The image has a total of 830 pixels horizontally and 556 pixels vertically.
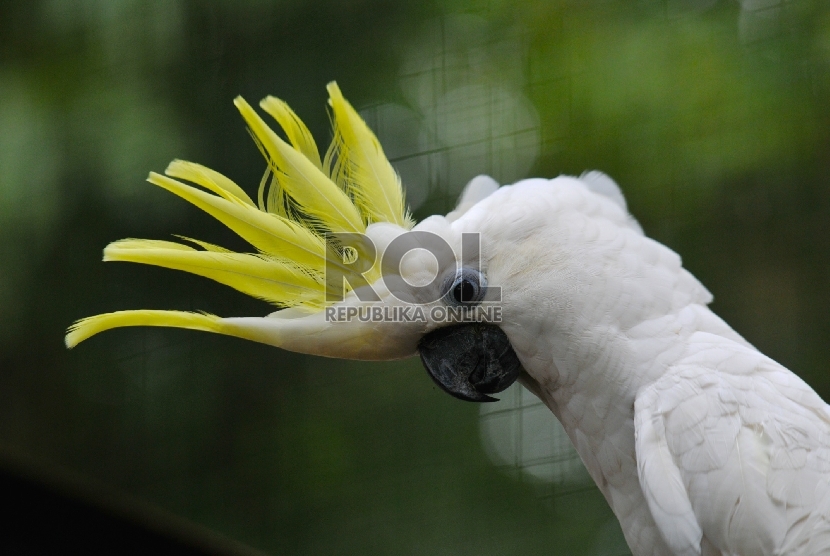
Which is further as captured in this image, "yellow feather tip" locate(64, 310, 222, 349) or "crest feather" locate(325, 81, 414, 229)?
"crest feather" locate(325, 81, 414, 229)

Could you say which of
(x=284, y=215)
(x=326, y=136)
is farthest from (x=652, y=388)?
(x=326, y=136)

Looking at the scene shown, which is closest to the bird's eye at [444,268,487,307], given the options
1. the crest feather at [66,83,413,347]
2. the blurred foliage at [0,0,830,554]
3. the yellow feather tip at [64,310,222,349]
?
the crest feather at [66,83,413,347]

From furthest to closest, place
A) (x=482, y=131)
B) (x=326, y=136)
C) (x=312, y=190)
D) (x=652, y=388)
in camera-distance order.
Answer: (x=482, y=131), (x=326, y=136), (x=312, y=190), (x=652, y=388)

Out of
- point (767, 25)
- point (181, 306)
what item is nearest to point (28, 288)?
point (181, 306)

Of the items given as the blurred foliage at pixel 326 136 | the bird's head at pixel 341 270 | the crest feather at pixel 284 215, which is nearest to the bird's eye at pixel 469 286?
the bird's head at pixel 341 270

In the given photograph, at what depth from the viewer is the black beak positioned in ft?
4.22

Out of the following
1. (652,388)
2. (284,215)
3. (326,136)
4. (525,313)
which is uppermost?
(326,136)

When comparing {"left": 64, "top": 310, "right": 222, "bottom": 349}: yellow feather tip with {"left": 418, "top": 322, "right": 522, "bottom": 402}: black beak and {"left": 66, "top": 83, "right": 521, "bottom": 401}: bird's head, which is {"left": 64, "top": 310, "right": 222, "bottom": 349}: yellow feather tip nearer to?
{"left": 66, "top": 83, "right": 521, "bottom": 401}: bird's head

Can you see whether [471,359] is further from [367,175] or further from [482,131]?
[482,131]

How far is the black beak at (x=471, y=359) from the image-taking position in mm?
1286

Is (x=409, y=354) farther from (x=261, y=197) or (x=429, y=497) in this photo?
(x=429, y=497)

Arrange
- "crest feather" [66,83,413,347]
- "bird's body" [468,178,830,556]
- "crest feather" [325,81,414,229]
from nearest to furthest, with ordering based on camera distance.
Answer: "bird's body" [468,178,830,556]
"crest feather" [66,83,413,347]
"crest feather" [325,81,414,229]

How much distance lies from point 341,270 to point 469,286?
0.67ft

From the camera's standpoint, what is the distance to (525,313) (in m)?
1.23
